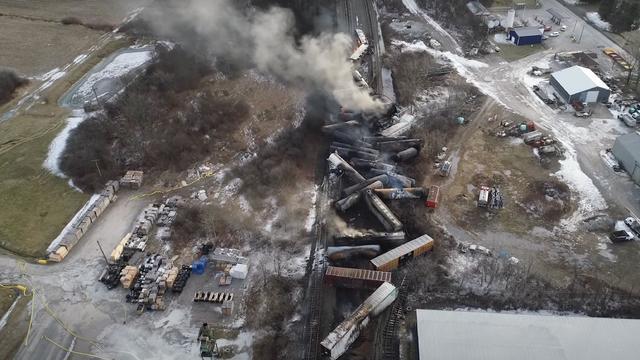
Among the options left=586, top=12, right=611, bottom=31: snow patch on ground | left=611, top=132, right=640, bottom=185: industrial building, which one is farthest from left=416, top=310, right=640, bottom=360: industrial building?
left=586, top=12, right=611, bottom=31: snow patch on ground

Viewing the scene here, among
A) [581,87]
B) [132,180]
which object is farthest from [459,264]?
[581,87]

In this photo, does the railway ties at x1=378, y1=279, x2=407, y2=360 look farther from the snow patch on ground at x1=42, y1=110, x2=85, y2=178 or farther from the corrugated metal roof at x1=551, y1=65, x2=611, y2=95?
the corrugated metal roof at x1=551, y1=65, x2=611, y2=95

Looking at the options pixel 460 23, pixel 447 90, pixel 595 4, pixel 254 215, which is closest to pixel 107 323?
pixel 254 215

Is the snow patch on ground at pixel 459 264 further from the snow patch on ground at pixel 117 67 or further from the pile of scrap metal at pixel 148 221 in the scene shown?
the snow patch on ground at pixel 117 67

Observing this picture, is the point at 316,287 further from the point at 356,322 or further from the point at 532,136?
the point at 532,136

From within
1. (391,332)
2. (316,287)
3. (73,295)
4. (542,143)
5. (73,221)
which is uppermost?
(73,221)

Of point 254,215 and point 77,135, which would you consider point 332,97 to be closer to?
point 254,215
